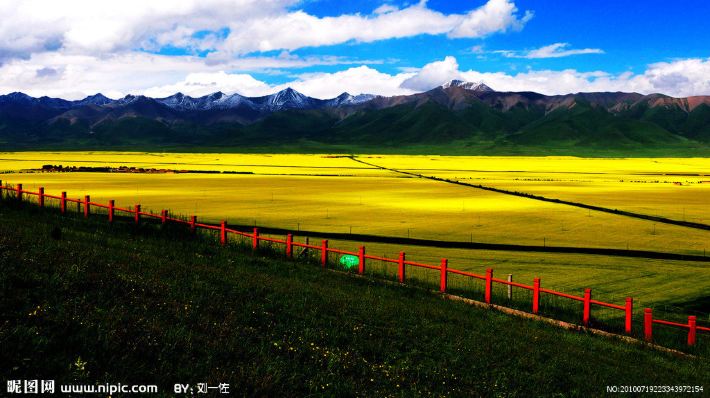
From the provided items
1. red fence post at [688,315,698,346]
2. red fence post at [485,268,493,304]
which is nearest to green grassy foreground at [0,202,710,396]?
red fence post at [485,268,493,304]

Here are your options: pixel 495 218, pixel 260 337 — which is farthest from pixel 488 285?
pixel 495 218

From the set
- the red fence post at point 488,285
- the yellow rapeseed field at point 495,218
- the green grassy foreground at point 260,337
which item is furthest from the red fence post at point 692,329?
the yellow rapeseed field at point 495,218

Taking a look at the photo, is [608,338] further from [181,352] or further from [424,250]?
[424,250]

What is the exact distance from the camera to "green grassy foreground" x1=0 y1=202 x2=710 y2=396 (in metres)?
9.88

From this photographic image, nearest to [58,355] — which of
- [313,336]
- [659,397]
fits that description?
[313,336]

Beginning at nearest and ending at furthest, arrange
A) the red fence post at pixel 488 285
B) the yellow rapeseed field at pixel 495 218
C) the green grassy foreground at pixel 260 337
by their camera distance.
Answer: the green grassy foreground at pixel 260 337 → the red fence post at pixel 488 285 → the yellow rapeseed field at pixel 495 218

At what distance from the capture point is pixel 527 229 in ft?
153

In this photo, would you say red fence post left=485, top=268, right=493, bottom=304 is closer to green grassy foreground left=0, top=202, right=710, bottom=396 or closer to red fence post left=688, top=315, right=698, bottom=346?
green grassy foreground left=0, top=202, right=710, bottom=396

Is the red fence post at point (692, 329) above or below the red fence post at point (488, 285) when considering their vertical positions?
below

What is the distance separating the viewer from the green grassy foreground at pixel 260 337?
9875 millimetres

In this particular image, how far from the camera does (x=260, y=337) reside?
12031 mm

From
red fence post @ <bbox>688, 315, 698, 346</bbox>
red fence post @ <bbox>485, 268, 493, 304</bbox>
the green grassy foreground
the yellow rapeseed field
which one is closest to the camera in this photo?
the green grassy foreground

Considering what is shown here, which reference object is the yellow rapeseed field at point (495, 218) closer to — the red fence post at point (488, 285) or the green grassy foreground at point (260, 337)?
the red fence post at point (488, 285)

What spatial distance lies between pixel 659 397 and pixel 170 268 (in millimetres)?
12646
